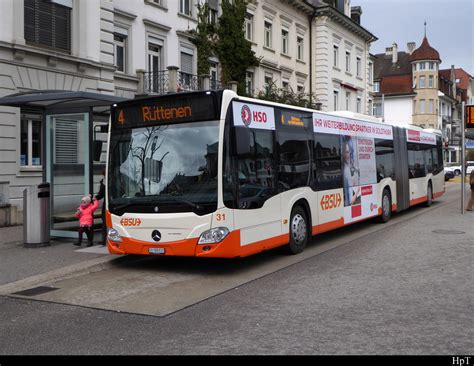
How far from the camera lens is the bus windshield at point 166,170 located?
8547 millimetres

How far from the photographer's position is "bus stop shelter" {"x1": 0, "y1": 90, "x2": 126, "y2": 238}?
455 inches

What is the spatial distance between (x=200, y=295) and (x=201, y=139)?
8.12 ft

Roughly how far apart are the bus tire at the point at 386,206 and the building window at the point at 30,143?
10261 millimetres

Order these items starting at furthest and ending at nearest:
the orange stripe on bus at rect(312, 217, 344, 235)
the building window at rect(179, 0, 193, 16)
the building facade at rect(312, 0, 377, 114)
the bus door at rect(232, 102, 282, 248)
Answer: the building facade at rect(312, 0, 377, 114)
the building window at rect(179, 0, 193, 16)
the orange stripe on bus at rect(312, 217, 344, 235)
the bus door at rect(232, 102, 282, 248)

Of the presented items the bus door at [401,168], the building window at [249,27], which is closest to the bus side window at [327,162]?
the bus door at [401,168]

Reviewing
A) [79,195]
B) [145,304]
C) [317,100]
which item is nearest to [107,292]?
[145,304]

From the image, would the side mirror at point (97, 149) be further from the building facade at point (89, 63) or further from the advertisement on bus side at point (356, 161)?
the advertisement on bus side at point (356, 161)

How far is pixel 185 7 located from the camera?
81.7 feet

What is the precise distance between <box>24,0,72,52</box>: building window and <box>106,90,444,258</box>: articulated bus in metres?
8.80

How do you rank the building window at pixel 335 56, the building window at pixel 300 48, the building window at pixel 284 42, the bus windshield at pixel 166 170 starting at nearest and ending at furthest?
1. the bus windshield at pixel 166 170
2. the building window at pixel 284 42
3. the building window at pixel 300 48
4. the building window at pixel 335 56

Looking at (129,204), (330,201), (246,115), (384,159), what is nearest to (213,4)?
(384,159)

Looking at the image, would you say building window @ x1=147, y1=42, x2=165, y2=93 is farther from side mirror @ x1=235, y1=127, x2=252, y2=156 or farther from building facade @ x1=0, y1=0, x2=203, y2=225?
side mirror @ x1=235, y1=127, x2=252, y2=156

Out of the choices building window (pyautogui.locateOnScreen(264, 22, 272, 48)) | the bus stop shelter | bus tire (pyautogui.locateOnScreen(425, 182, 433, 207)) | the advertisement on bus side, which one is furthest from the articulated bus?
building window (pyautogui.locateOnScreen(264, 22, 272, 48))

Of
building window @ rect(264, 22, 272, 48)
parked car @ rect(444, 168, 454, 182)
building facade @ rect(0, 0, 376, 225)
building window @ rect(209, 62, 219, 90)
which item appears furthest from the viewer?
parked car @ rect(444, 168, 454, 182)
